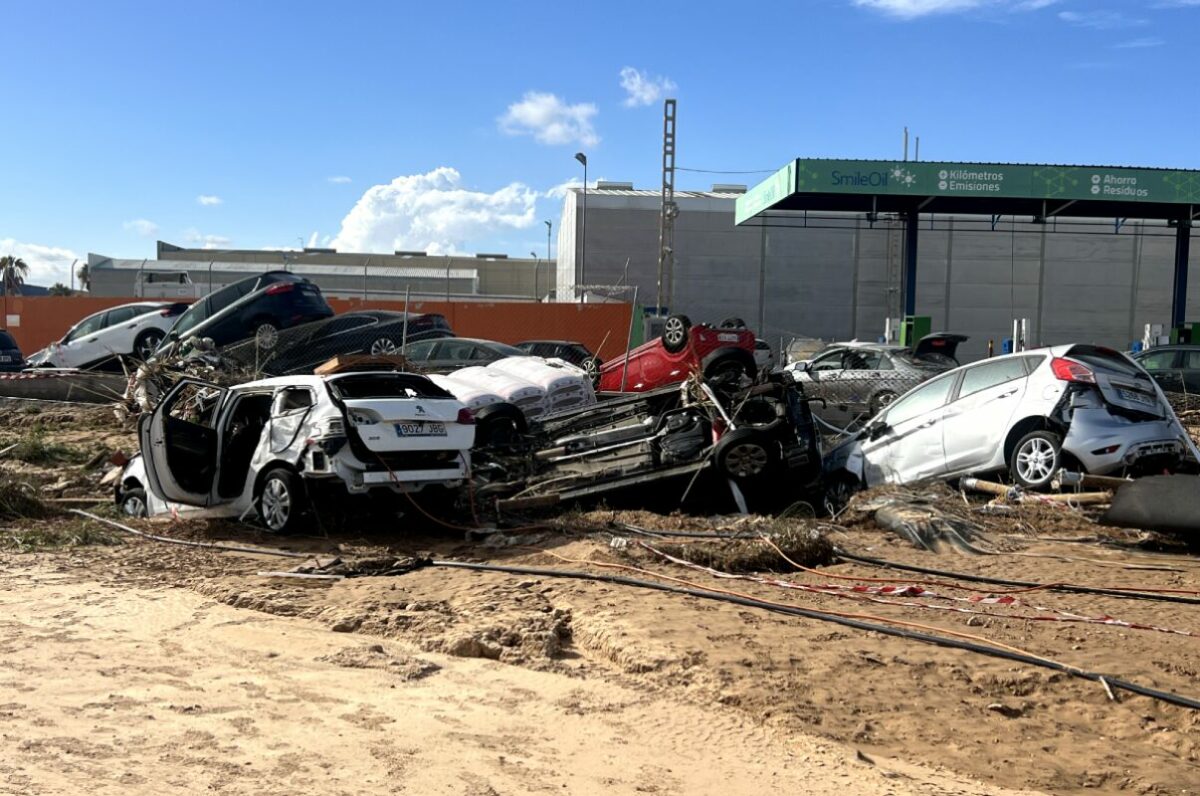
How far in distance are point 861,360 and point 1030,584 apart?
1013cm

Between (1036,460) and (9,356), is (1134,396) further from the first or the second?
(9,356)

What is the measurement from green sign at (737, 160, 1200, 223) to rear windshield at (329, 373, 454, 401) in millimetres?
20358

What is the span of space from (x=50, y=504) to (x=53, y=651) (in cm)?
646

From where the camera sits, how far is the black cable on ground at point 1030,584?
7098 millimetres

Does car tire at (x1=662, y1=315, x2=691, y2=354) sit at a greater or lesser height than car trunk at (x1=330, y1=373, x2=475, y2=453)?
greater

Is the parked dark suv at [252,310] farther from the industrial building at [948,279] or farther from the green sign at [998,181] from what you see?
the industrial building at [948,279]

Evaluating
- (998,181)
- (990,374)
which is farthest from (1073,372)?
(998,181)

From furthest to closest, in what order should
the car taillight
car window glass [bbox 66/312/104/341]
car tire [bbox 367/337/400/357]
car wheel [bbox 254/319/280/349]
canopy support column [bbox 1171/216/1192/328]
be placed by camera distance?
1. canopy support column [bbox 1171/216/1192/328]
2. car window glass [bbox 66/312/104/341]
3. car tire [bbox 367/337/400/357]
4. car wheel [bbox 254/319/280/349]
5. the car taillight

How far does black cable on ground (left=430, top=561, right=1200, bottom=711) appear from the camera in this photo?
210 inches

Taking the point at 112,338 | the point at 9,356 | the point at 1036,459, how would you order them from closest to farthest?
1. the point at 1036,459
2. the point at 112,338
3. the point at 9,356

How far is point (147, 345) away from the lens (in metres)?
21.2

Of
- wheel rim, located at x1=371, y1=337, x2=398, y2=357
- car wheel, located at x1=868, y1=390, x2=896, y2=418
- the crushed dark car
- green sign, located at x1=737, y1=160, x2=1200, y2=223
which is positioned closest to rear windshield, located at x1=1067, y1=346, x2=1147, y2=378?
the crushed dark car

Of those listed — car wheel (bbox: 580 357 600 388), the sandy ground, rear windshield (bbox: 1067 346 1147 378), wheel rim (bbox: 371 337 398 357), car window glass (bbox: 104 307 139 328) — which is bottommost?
the sandy ground

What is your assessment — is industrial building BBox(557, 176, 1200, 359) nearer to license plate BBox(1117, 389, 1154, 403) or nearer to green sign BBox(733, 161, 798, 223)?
green sign BBox(733, 161, 798, 223)
